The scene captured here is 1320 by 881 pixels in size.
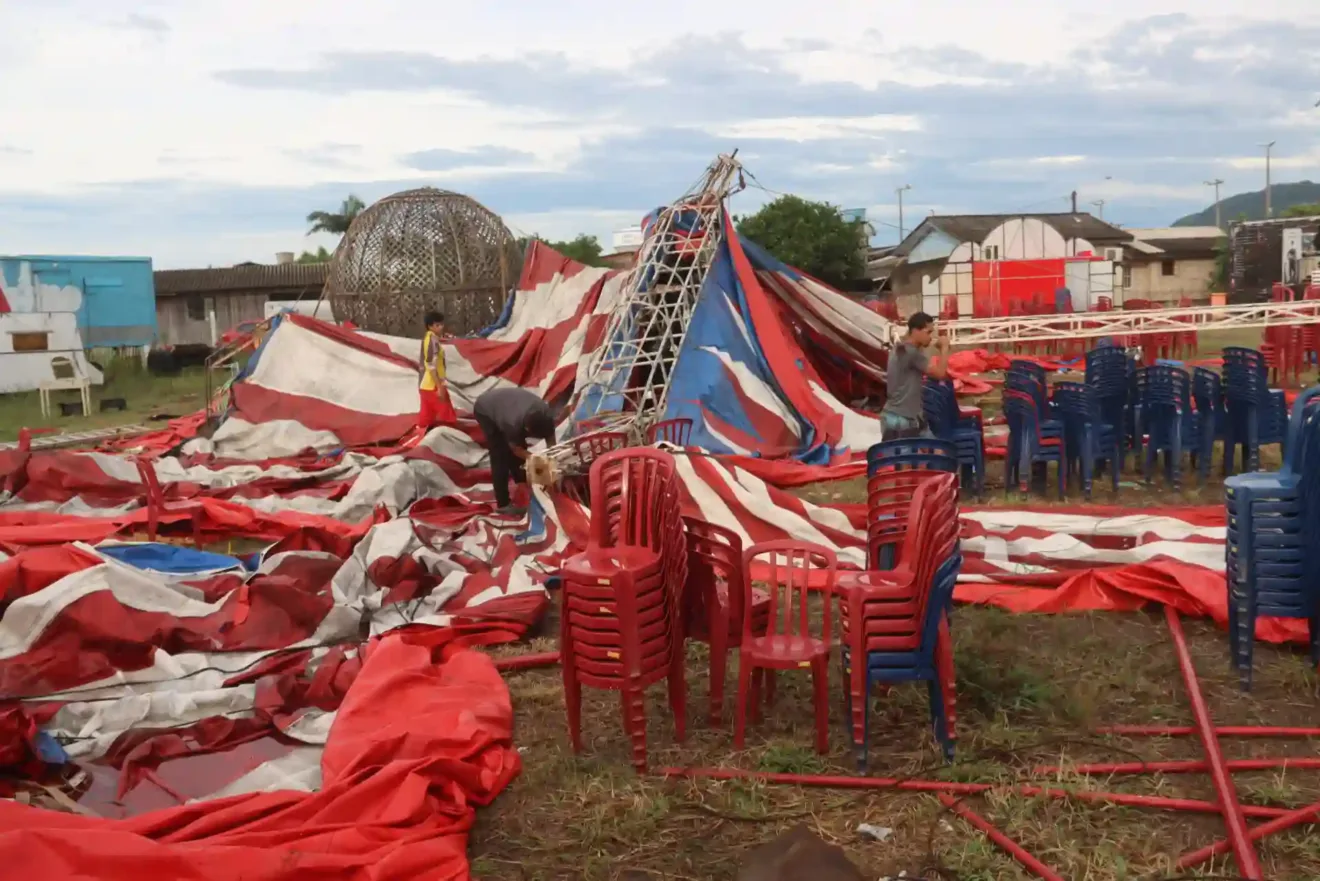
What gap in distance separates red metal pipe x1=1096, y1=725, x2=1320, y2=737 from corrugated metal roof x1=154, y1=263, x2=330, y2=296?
29.9m

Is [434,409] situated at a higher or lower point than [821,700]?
higher

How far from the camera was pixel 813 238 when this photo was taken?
37312 millimetres

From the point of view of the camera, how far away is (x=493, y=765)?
4348 mm

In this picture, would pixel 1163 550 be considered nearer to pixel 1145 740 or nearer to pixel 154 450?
pixel 1145 740

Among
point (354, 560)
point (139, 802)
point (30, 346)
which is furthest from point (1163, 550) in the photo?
point (30, 346)

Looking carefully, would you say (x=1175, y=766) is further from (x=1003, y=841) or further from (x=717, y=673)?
(x=717, y=673)

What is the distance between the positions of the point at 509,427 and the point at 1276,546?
5.38 m

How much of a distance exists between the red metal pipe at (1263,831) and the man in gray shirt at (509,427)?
230 inches

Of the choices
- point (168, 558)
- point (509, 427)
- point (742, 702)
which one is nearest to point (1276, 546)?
point (742, 702)

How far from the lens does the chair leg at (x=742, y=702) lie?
14.3ft

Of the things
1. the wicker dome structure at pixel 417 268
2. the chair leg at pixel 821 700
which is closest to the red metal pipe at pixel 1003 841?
the chair leg at pixel 821 700

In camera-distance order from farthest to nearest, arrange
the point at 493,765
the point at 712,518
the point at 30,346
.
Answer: the point at 30,346 < the point at 712,518 < the point at 493,765

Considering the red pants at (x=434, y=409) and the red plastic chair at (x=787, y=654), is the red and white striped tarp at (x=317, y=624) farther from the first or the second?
the red plastic chair at (x=787, y=654)

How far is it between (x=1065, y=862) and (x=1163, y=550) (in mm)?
3343
